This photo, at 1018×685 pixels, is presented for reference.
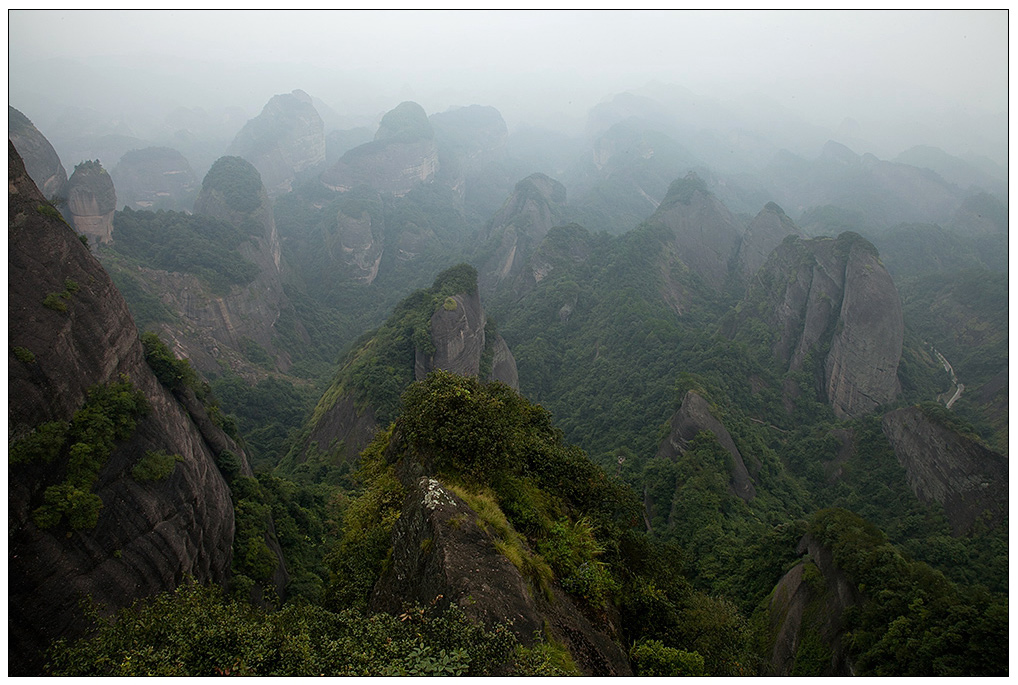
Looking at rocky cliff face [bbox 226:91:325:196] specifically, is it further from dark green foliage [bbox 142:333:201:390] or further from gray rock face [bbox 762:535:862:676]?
gray rock face [bbox 762:535:862:676]

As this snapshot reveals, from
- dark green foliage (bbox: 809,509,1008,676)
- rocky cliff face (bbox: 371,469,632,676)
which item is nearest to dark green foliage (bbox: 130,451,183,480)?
rocky cliff face (bbox: 371,469,632,676)

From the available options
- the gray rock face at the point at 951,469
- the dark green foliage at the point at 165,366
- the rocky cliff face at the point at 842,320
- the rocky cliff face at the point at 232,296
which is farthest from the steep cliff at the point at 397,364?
the rocky cliff face at the point at 842,320

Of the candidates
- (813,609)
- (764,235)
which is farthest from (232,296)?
(764,235)

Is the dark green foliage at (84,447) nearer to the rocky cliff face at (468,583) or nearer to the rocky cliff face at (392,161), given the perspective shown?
the rocky cliff face at (468,583)

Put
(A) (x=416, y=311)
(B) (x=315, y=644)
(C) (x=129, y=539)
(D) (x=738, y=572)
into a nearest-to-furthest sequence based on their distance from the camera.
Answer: (B) (x=315, y=644) → (C) (x=129, y=539) → (D) (x=738, y=572) → (A) (x=416, y=311)

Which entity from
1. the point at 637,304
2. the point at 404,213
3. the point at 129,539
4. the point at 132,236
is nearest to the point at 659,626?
the point at 129,539

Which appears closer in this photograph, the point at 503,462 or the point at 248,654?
the point at 248,654

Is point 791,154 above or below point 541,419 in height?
above

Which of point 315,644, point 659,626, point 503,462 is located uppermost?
point 315,644

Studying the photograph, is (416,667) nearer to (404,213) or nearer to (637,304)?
(637,304)
